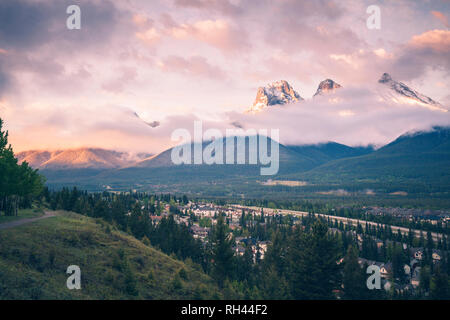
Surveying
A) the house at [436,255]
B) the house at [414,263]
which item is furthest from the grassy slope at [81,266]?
the house at [436,255]

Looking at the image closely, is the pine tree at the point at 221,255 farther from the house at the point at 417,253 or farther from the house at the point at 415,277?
the house at the point at 417,253

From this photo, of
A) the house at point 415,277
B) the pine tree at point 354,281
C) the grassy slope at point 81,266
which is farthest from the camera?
the house at point 415,277

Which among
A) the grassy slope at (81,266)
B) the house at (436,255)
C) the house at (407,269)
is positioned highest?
the grassy slope at (81,266)

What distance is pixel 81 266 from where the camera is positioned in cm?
3069

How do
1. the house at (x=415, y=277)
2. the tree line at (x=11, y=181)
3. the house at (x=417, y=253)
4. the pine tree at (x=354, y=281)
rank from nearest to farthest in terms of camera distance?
the pine tree at (x=354, y=281) → the tree line at (x=11, y=181) → the house at (x=415, y=277) → the house at (x=417, y=253)

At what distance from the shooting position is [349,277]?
42.1 meters

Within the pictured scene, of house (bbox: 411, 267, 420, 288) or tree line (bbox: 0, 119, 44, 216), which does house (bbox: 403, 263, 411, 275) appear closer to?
house (bbox: 411, 267, 420, 288)

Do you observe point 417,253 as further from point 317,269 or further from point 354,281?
point 317,269

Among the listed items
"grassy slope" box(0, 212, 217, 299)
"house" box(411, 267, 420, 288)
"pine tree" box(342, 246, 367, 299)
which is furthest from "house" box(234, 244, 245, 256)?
"grassy slope" box(0, 212, 217, 299)

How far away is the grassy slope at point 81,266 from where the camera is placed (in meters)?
25.1

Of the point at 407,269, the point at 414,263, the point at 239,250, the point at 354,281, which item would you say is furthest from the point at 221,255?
the point at 414,263

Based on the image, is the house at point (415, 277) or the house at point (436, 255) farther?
the house at point (436, 255)

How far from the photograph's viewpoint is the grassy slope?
25109 mm
